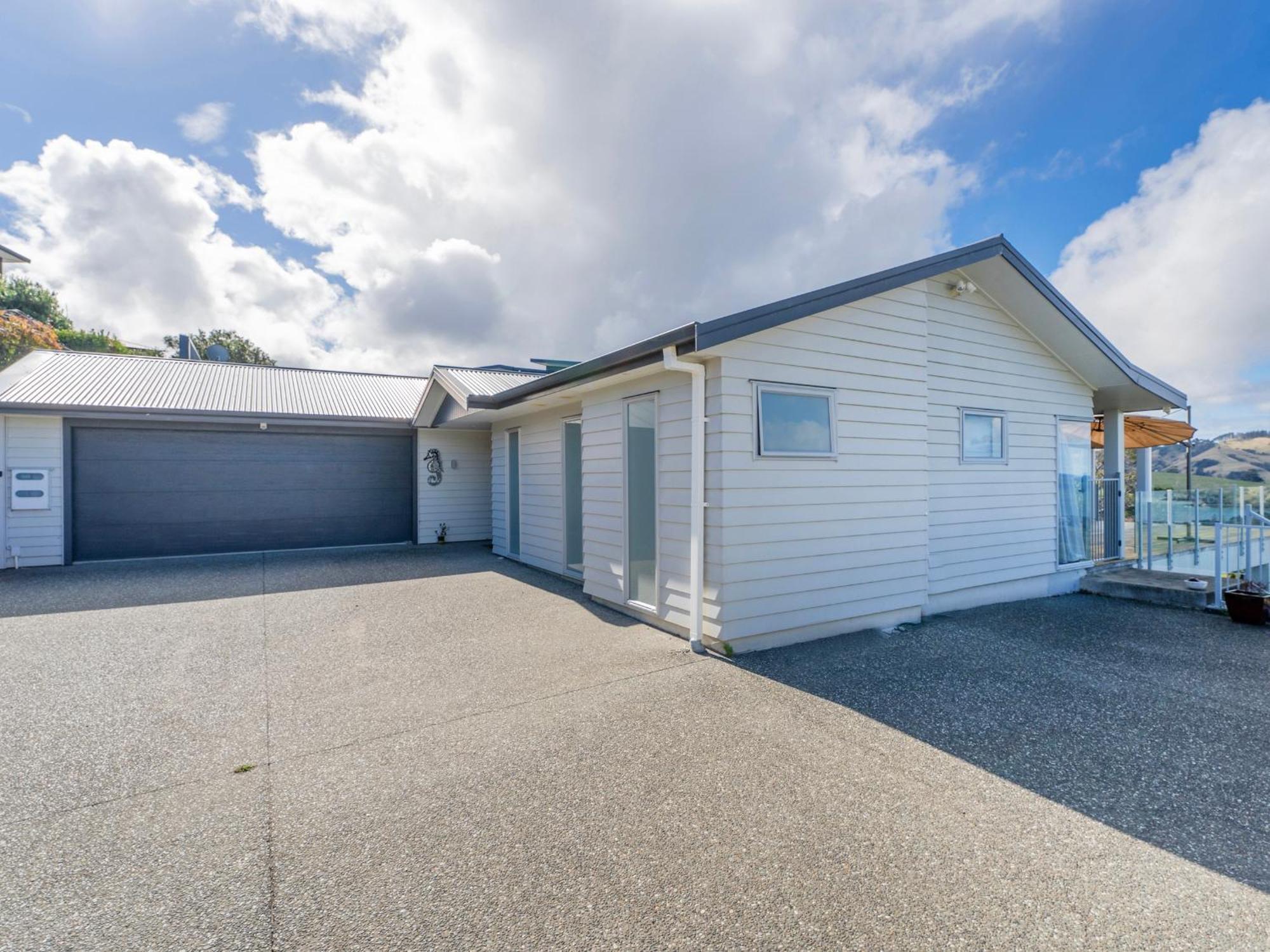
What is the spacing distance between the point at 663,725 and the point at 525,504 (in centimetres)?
625

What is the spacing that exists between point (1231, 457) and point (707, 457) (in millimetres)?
60789

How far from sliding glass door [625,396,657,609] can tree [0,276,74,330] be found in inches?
1250

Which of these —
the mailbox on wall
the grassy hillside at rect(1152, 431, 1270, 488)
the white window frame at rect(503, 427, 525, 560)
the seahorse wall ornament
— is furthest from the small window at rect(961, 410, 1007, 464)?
the grassy hillside at rect(1152, 431, 1270, 488)

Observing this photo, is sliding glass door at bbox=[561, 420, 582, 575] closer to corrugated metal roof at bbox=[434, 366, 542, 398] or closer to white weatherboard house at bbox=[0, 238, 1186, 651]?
white weatherboard house at bbox=[0, 238, 1186, 651]

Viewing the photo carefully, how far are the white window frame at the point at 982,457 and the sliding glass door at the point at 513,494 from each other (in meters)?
6.69

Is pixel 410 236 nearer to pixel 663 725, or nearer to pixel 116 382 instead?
pixel 116 382

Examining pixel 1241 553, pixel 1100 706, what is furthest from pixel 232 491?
pixel 1241 553

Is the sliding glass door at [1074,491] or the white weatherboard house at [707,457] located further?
the sliding glass door at [1074,491]

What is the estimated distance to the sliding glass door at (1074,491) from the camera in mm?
7863

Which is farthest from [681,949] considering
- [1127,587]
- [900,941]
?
[1127,587]

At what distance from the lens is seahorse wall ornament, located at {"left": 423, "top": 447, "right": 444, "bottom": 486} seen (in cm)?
1184

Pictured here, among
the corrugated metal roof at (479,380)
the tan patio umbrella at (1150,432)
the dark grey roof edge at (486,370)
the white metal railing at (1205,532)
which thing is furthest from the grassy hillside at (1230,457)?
the corrugated metal roof at (479,380)

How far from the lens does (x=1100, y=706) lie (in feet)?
12.9

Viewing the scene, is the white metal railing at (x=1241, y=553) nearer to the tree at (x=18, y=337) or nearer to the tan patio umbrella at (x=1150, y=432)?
the tan patio umbrella at (x=1150, y=432)
